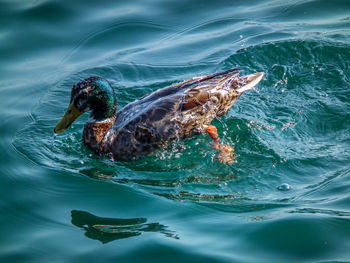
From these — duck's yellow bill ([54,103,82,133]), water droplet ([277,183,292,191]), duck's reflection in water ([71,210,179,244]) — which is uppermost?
duck's yellow bill ([54,103,82,133])

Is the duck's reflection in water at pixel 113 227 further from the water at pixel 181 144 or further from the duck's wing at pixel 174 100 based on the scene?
the duck's wing at pixel 174 100

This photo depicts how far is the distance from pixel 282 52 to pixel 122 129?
11.0 feet

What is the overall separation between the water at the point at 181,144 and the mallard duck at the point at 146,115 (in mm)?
193

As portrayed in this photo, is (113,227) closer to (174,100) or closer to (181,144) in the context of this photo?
(181,144)

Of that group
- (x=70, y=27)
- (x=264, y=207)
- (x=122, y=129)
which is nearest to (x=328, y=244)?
(x=264, y=207)

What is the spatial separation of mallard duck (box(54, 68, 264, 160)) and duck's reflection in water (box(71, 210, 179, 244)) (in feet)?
4.30

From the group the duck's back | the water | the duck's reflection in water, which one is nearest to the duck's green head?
the duck's back

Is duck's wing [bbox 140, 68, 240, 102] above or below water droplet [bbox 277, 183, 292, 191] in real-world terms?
above

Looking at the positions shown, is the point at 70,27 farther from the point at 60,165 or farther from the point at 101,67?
the point at 60,165

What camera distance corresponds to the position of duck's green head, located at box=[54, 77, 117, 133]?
18.7 ft

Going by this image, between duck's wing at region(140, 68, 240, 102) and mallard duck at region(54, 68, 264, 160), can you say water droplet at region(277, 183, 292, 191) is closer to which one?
mallard duck at region(54, 68, 264, 160)

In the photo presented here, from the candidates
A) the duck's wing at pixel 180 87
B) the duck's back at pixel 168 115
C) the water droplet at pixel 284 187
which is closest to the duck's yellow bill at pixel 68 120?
the duck's back at pixel 168 115

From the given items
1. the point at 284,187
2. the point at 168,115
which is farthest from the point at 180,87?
the point at 284,187

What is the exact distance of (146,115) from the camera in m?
5.71
